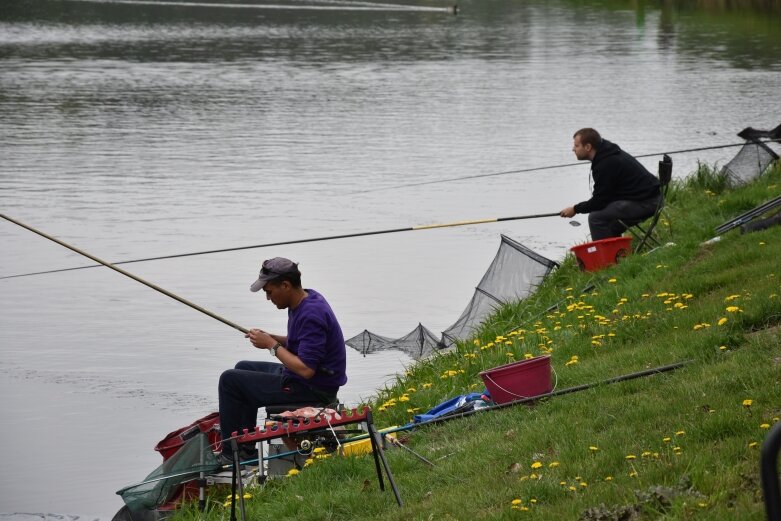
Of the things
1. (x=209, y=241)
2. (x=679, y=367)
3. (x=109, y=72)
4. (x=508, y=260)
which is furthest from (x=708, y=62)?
(x=679, y=367)

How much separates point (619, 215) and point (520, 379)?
4494 millimetres

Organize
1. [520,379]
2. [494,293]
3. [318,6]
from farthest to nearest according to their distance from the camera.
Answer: [318,6]
[494,293]
[520,379]

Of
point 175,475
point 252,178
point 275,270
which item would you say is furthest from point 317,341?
point 252,178

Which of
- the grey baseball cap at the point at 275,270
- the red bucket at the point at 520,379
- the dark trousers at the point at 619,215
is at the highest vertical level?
the grey baseball cap at the point at 275,270

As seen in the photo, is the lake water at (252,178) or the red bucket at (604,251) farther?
the red bucket at (604,251)

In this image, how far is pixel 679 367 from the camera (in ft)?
21.0

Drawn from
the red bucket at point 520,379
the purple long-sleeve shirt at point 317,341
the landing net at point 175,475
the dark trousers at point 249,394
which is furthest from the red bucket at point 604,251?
the landing net at point 175,475

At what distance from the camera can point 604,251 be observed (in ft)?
34.3

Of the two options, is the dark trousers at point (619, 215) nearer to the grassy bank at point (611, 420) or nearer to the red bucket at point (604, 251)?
the red bucket at point (604, 251)

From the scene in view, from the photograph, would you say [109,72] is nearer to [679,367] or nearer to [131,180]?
[131,180]

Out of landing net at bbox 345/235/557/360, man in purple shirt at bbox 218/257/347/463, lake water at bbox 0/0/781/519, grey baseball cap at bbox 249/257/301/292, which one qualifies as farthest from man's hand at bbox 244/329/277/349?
landing net at bbox 345/235/557/360

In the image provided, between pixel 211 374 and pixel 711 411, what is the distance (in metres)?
6.05

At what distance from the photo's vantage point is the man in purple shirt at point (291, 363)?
21.9ft

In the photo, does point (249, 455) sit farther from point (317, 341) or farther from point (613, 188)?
point (613, 188)
